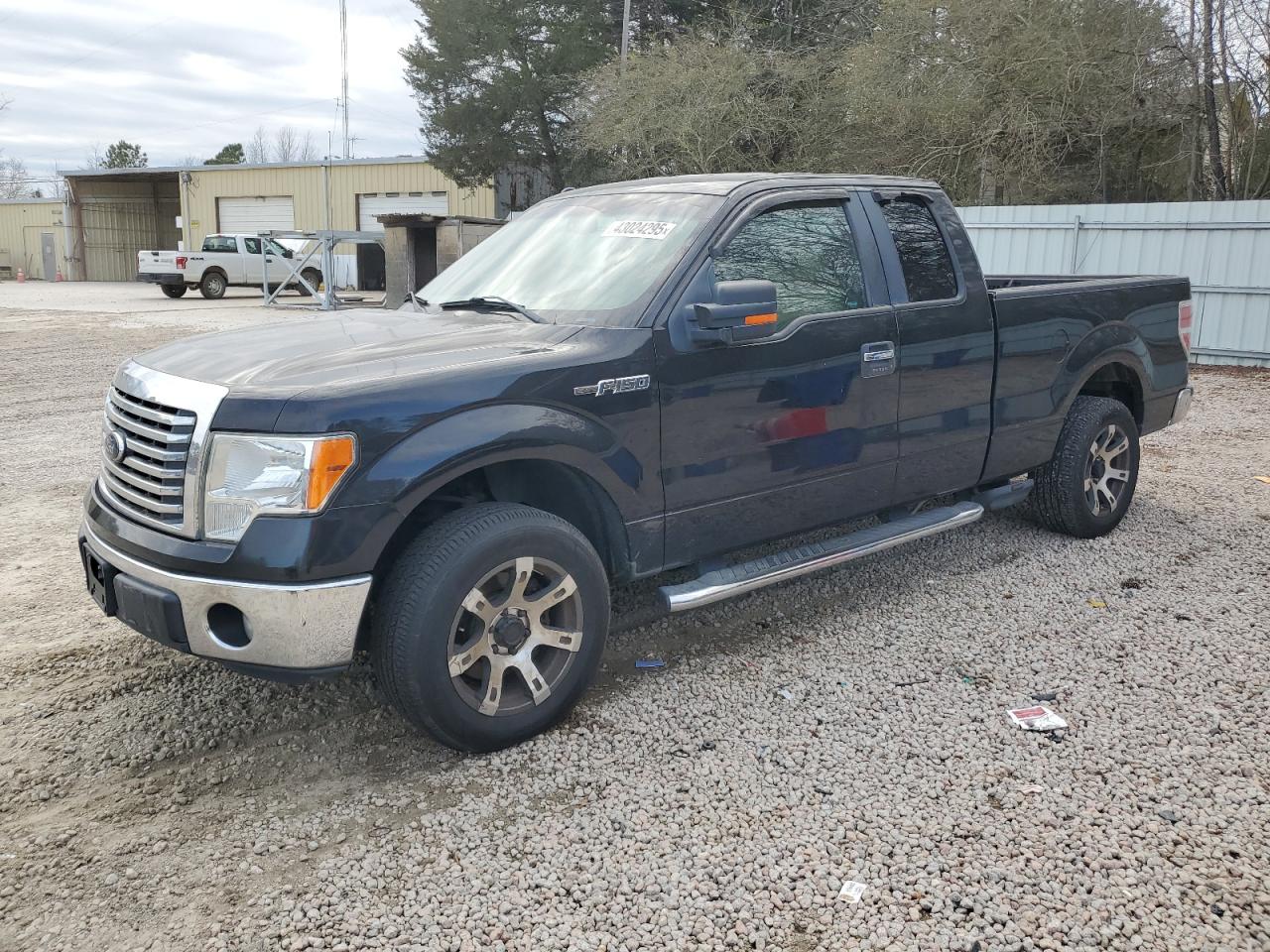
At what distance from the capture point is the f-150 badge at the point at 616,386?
3.58 m

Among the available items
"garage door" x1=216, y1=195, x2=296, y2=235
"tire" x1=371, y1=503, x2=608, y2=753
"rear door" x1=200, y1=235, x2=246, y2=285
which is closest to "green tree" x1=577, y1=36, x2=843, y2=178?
"rear door" x1=200, y1=235, x2=246, y2=285

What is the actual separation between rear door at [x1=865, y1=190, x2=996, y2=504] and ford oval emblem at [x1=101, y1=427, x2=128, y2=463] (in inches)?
122

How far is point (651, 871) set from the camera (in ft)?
9.47

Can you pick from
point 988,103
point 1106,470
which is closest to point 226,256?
point 988,103

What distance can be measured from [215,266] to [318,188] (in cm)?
1362

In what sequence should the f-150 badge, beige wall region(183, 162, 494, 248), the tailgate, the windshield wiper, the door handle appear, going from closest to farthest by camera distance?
1. the f-150 badge
2. the windshield wiper
3. the door handle
4. the tailgate
5. beige wall region(183, 162, 494, 248)

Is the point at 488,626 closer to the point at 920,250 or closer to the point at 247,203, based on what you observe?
the point at 920,250

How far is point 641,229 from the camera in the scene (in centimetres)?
423

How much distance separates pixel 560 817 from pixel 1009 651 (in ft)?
7.28

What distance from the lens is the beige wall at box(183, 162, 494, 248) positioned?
3991 cm

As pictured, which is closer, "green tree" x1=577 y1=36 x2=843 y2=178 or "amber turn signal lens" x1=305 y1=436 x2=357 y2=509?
"amber turn signal lens" x1=305 y1=436 x2=357 y2=509

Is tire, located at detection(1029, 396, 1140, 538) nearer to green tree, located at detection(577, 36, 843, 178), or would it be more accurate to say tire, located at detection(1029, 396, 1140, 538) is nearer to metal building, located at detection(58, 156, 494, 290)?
green tree, located at detection(577, 36, 843, 178)

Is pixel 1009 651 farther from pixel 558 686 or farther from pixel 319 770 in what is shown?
pixel 319 770

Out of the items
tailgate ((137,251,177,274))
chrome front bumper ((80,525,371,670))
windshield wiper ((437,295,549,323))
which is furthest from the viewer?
tailgate ((137,251,177,274))
